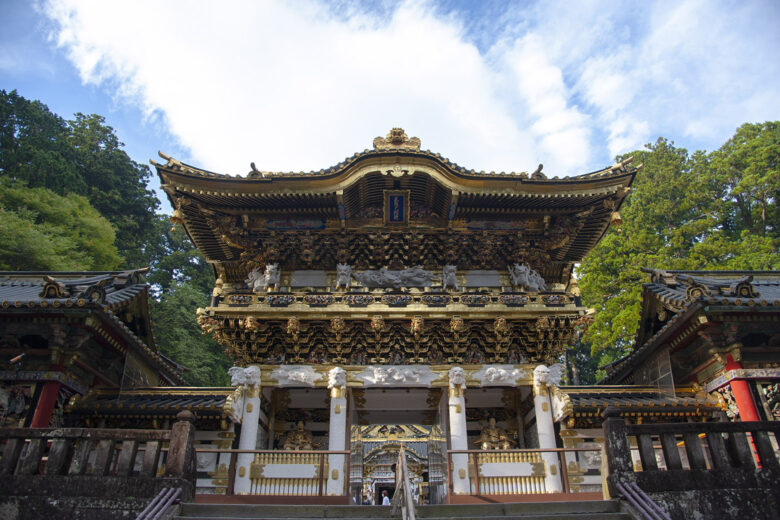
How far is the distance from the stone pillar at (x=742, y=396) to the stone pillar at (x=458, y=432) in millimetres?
5895

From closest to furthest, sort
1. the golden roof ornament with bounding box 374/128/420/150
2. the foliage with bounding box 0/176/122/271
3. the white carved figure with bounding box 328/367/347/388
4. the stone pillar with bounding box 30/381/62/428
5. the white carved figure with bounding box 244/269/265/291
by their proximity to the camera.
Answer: the stone pillar with bounding box 30/381/62/428, the white carved figure with bounding box 328/367/347/388, the golden roof ornament with bounding box 374/128/420/150, the white carved figure with bounding box 244/269/265/291, the foliage with bounding box 0/176/122/271

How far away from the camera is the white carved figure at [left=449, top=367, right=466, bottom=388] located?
12.0 meters

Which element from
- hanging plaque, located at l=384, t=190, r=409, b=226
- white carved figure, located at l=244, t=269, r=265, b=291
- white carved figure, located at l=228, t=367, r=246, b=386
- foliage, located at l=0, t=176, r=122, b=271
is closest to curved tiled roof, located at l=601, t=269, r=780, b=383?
hanging plaque, located at l=384, t=190, r=409, b=226

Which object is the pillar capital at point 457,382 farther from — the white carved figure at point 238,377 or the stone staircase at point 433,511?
the stone staircase at point 433,511

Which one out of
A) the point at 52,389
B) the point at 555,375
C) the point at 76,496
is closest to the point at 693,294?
the point at 555,375

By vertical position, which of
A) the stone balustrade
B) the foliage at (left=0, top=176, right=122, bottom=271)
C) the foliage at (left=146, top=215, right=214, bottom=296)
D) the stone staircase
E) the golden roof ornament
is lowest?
the stone staircase

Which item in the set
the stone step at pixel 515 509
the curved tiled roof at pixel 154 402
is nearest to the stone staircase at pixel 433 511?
the stone step at pixel 515 509

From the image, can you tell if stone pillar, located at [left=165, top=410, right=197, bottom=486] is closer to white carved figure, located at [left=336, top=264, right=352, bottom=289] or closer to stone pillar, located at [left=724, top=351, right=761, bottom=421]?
white carved figure, located at [left=336, top=264, right=352, bottom=289]

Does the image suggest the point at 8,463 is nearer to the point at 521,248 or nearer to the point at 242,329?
the point at 242,329

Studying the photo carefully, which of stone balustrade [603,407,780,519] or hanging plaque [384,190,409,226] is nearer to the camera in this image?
stone balustrade [603,407,780,519]

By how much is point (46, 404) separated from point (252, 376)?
4314 millimetres

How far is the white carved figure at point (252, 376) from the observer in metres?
12.0

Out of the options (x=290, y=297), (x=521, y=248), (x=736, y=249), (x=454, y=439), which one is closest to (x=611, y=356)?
(x=736, y=249)

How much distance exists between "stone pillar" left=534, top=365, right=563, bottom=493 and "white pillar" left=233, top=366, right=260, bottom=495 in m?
6.62
